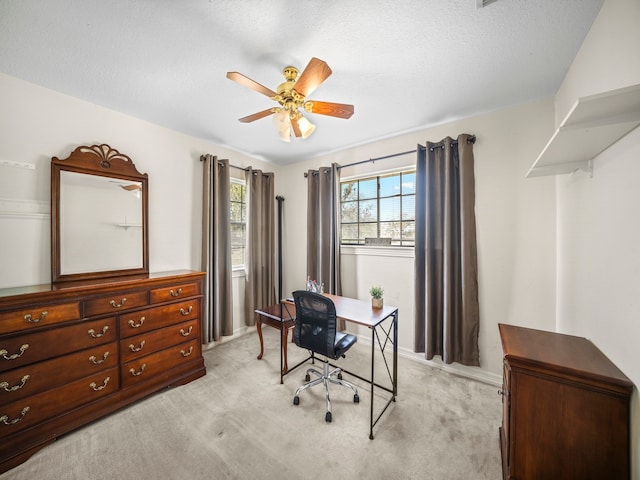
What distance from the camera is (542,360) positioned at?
1129 millimetres

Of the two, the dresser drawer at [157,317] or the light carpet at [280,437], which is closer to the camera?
the light carpet at [280,437]

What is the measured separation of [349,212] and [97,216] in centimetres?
289

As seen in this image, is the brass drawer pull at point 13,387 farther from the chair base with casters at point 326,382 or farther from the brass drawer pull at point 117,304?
the chair base with casters at point 326,382

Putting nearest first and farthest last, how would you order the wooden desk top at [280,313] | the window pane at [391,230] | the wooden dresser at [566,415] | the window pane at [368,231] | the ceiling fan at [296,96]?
the wooden dresser at [566,415], the ceiling fan at [296,96], the wooden desk top at [280,313], the window pane at [391,230], the window pane at [368,231]

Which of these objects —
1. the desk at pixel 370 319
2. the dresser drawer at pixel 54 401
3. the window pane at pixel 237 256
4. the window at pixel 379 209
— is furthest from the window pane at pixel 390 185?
the dresser drawer at pixel 54 401

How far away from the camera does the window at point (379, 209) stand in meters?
2.99

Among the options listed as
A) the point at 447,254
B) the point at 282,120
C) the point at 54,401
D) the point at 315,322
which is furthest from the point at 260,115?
the point at 54,401

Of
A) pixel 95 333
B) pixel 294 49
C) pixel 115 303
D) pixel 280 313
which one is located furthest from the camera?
pixel 280 313

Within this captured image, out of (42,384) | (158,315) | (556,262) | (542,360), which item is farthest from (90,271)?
(556,262)

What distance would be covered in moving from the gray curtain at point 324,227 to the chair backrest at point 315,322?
1.25 m

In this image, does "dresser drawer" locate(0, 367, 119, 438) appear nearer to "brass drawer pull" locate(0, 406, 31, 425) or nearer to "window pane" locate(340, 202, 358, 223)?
"brass drawer pull" locate(0, 406, 31, 425)

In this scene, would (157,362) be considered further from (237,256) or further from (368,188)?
(368,188)

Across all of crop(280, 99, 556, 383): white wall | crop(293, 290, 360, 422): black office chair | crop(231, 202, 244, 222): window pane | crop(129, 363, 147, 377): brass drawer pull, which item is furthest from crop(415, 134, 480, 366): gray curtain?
crop(129, 363, 147, 377): brass drawer pull

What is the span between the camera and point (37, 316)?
1613 millimetres
